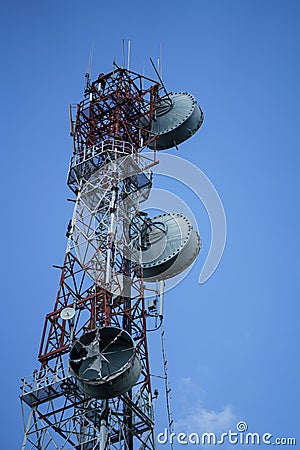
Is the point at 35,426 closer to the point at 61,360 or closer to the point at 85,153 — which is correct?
the point at 61,360

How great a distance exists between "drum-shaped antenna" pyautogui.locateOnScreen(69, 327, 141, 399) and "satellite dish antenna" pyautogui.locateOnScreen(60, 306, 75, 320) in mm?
3328

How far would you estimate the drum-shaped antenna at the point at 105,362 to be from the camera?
112 feet

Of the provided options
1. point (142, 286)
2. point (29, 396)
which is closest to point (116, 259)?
point (142, 286)

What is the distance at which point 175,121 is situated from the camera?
52375mm

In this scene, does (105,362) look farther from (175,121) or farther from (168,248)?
(175,121)

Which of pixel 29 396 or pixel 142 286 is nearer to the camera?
pixel 29 396

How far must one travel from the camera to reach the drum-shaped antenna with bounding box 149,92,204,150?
52.1 metres

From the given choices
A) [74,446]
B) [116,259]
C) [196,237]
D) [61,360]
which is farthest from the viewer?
[196,237]

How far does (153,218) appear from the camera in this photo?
47.4 metres

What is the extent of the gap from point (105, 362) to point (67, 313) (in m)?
5.21

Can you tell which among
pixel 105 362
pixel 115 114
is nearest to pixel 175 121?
pixel 115 114

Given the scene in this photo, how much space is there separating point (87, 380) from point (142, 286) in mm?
9978

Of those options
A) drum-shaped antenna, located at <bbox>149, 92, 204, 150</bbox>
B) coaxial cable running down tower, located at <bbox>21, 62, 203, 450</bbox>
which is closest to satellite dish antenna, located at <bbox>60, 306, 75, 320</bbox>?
coaxial cable running down tower, located at <bbox>21, 62, 203, 450</bbox>

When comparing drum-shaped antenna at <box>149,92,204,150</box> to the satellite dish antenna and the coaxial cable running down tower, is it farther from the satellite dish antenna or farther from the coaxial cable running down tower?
the satellite dish antenna
